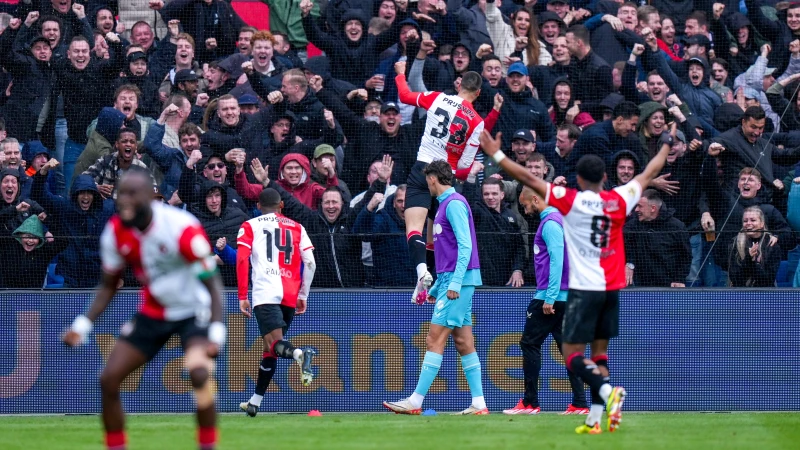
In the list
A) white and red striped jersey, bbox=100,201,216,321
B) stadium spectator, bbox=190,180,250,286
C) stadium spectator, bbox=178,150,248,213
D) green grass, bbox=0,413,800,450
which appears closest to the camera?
white and red striped jersey, bbox=100,201,216,321

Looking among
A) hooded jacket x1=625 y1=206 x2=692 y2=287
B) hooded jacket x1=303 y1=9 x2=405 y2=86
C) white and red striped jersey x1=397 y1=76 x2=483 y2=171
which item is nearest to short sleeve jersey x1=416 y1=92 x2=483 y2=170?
white and red striped jersey x1=397 y1=76 x2=483 y2=171

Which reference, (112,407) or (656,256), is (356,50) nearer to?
(656,256)

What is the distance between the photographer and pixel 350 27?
57.6 feet

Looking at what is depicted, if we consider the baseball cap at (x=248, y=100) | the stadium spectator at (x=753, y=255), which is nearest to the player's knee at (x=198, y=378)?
the stadium spectator at (x=753, y=255)

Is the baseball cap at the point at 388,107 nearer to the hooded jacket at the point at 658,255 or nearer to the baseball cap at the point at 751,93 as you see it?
the hooded jacket at the point at 658,255

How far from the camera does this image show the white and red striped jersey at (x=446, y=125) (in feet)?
44.9

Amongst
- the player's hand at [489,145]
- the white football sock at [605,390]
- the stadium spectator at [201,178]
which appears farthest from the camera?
the stadium spectator at [201,178]

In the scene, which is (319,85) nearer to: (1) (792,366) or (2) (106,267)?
(1) (792,366)

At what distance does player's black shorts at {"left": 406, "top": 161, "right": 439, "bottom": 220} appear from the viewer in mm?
13828

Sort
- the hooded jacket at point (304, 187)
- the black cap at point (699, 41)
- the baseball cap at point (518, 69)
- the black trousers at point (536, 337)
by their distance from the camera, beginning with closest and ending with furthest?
the black trousers at point (536, 337)
the hooded jacket at point (304, 187)
the baseball cap at point (518, 69)
the black cap at point (699, 41)

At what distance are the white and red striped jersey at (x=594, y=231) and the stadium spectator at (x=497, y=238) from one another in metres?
4.58

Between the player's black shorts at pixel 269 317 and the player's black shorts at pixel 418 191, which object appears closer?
the player's black shorts at pixel 269 317

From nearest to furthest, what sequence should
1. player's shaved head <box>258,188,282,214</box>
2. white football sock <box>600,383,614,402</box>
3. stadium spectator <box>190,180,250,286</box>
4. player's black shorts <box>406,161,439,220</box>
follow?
white football sock <box>600,383,614,402</box>, player's shaved head <box>258,188,282,214</box>, player's black shorts <box>406,161,439,220</box>, stadium spectator <box>190,180,250,286</box>

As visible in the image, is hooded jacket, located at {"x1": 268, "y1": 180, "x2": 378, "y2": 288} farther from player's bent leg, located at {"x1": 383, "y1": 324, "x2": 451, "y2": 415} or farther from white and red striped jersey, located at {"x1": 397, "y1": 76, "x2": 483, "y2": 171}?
player's bent leg, located at {"x1": 383, "y1": 324, "x2": 451, "y2": 415}
